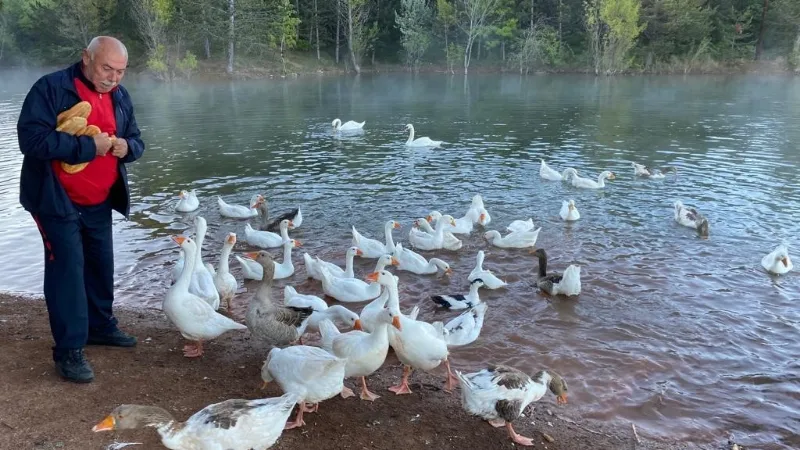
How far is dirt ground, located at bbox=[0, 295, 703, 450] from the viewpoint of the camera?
462 centimetres

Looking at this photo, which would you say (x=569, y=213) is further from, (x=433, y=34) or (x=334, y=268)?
(x=433, y=34)

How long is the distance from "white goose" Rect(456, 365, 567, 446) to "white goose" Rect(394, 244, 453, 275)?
15.2 ft

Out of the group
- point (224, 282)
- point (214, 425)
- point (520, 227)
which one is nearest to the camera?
point (214, 425)

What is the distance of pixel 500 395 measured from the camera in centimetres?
507

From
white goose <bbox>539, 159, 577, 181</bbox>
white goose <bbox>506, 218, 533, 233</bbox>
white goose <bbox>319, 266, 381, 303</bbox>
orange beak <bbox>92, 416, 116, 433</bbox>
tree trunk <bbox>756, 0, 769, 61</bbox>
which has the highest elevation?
tree trunk <bbox>756, 0, 769, 61</bbox>

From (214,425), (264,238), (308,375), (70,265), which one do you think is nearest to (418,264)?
(264,238)

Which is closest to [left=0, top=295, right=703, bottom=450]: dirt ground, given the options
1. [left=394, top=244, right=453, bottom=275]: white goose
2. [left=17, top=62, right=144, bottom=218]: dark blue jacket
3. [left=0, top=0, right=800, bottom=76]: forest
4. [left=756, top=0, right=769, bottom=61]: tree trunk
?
[left=17, top=62, right=144, bottom=218]: dark blue jacket

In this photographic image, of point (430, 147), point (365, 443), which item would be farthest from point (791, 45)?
point (365, 443)

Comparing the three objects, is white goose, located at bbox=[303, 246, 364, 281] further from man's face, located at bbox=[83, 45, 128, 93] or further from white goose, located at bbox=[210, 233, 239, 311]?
man's face, located at bbox=[83, 45, 128, 93]

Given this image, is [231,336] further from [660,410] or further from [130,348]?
[660,410]

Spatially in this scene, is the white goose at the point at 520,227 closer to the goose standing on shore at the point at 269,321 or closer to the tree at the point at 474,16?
the goose standing on shore at the point at 269,321

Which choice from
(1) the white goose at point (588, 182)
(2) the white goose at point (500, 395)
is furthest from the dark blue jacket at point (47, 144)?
(1) the white goose at point (588, 182)

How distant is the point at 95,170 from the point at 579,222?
1020 cm

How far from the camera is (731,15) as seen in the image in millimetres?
58375
